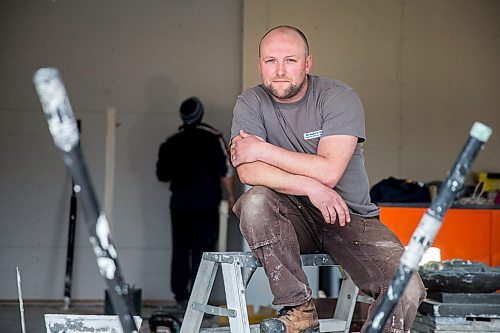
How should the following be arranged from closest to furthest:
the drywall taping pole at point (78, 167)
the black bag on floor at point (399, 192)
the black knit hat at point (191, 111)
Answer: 1. the drywall taping pole at point (78, 167)
2. the black bag on floor at point (399, 192)
3. the black knit hat at point (191, 111)

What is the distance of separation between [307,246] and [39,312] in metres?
3.75

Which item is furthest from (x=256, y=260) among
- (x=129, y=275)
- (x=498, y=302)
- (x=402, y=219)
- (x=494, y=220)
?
(x=129, y=275)

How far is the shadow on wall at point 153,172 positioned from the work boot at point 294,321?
4.23 metres

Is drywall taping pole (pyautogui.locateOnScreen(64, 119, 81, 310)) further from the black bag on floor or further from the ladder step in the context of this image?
the ladder step

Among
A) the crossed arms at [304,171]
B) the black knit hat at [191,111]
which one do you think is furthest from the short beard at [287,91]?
the black knit hat at [191,111]

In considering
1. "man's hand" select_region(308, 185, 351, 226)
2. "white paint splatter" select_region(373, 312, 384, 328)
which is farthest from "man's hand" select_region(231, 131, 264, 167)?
"white paint splatter" select_region(373, 312, 384, 328)

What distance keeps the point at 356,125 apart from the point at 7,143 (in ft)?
15.0

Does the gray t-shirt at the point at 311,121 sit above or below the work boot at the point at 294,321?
above

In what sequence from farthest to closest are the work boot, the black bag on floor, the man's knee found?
the black bag on floor → the man's knee → the work boot

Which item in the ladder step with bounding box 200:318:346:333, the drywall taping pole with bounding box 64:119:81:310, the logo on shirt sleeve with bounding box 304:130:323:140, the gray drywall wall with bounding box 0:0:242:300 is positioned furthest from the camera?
the gray drywall wall with bounding box 0:0:242:300

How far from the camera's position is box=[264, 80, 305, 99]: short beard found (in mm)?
2814

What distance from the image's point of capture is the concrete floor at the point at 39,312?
5.25 meters

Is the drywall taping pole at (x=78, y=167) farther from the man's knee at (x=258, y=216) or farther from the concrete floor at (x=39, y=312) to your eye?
the concrete floor at (x=39, y=312)

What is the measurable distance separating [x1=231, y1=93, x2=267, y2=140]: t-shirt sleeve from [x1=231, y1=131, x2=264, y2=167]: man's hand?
0.11 ft
